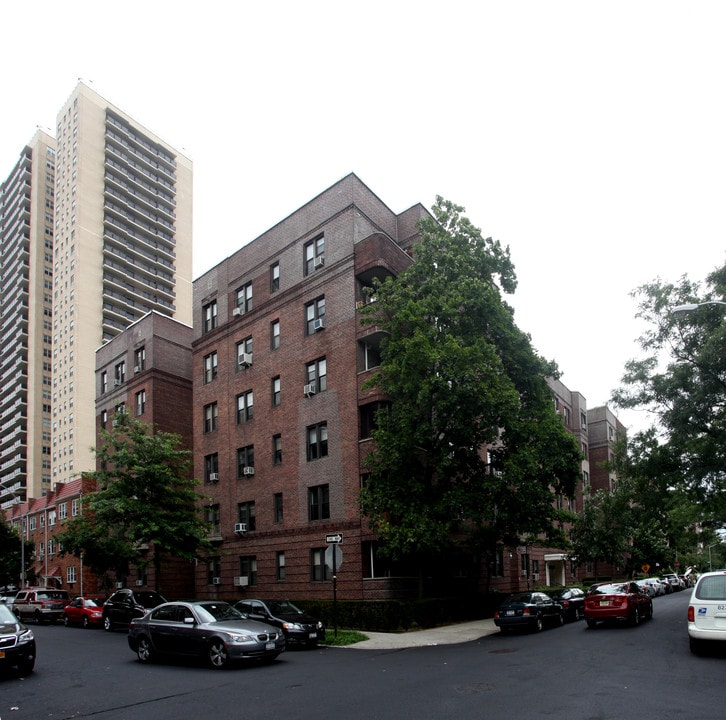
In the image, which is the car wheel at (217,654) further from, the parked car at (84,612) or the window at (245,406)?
the window at (245,406)

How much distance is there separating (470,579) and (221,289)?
19981mm

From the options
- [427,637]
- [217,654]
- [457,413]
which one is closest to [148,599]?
[427,637]

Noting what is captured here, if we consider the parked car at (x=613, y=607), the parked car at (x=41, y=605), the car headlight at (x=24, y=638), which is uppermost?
the car headlight at (x=24, y=638)

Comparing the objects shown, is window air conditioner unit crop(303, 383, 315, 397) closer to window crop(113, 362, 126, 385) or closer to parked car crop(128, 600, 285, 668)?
parked car crop(128, 600, 285, 668)

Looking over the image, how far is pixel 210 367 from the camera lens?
128 ft

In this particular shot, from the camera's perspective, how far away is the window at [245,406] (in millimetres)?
35406

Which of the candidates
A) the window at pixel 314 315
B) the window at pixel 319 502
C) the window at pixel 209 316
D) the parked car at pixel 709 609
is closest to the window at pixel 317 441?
the window at pixel 319 502

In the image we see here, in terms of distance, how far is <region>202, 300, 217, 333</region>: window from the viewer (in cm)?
3941

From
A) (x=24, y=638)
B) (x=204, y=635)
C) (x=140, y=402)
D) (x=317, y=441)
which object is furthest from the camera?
(x=140, y=402)

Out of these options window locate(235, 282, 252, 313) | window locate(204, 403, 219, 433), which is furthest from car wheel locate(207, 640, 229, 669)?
window locate(235, 282, 252, 313)

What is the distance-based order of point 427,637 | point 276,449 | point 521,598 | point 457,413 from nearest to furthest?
point 427,637
point 521,598
point 457,413
point 276,449

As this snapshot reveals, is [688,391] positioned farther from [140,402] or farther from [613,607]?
[140,402]

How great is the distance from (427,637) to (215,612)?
8.53m

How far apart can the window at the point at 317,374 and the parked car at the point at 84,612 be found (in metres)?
13.8
